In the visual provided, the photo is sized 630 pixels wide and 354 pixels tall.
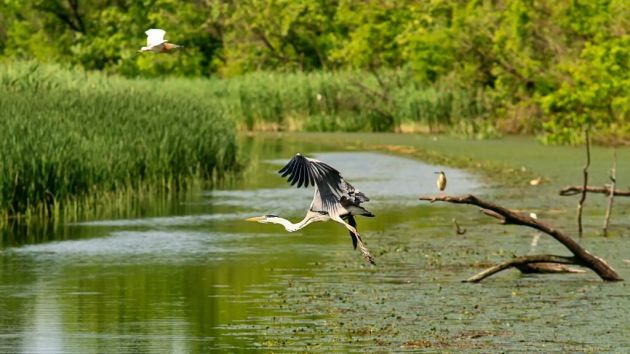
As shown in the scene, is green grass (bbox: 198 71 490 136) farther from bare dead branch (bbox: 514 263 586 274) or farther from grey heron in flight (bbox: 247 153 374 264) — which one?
grey heron in flight (bbox: 247 153 374 264)

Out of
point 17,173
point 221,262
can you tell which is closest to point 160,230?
point 17,173

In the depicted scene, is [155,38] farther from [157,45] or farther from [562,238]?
[562,238]

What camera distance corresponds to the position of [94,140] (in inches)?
1009

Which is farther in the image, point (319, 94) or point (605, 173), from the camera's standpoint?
point (319, 94)

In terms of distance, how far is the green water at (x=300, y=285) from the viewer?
12.3 m

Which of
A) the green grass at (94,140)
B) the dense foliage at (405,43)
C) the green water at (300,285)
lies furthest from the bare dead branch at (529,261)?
the dense foliage at (405,43)

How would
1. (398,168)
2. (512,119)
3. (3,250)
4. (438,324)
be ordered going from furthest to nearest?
(512,119) → (398,168) → (3,250) → (438,324)

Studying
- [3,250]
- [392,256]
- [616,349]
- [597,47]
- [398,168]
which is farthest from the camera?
[597,47]

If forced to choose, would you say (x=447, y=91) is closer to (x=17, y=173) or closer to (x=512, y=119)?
(x=512, y=119)

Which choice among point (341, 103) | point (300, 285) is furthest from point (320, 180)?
point (341, 103)

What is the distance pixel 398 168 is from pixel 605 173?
225 inches

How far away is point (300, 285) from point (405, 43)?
38.1 metres

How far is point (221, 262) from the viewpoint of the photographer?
17828 mm

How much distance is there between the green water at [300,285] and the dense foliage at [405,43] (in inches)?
389
